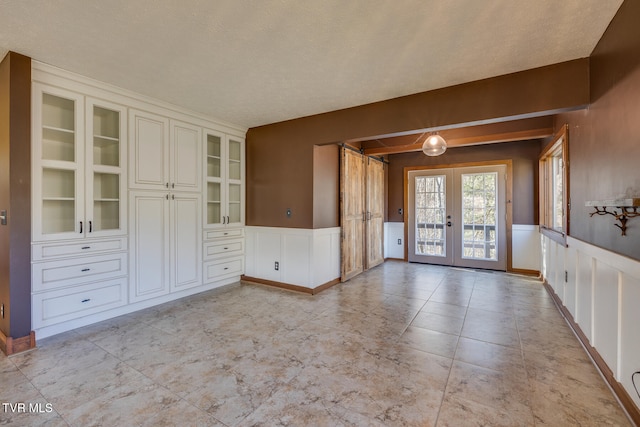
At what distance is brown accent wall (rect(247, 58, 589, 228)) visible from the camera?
102 inches

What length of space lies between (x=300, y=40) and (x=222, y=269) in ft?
11.1

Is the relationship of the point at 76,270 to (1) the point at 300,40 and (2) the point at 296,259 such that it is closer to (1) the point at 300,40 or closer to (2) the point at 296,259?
(2) the point at 296,259

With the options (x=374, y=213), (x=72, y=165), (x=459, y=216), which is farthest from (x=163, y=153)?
(x=459, y=216)

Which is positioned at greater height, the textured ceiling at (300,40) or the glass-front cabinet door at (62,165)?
the textured ceiling at (300,40)

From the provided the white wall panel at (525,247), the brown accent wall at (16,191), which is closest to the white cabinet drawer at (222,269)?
the brown accent wall at (16,191)

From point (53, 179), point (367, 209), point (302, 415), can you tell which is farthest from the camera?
point (367, 209)

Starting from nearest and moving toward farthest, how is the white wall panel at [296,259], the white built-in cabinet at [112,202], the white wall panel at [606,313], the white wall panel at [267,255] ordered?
1. the white wall panel at [606,313]
2. the white built-in cabinet at [112,202]
3. the white wall panel at [296,259]
4. the white wall panel at [267,255]

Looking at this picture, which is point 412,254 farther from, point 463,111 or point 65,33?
point 65,33

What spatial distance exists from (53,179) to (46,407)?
86.6 inches

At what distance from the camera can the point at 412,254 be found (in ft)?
20.7

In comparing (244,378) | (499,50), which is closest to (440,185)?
(499,50)

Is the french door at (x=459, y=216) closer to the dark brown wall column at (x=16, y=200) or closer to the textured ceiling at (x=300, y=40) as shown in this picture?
the textured ceiling at (x=300, y=40)

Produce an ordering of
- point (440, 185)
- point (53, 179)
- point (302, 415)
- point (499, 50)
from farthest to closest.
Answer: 1. point (440, 185)
2. point (53, 179)
3. point (499, 50)
4. point (302, 415)

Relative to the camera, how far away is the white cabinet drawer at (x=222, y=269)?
13.8ft
